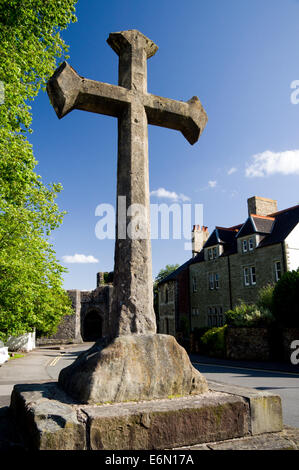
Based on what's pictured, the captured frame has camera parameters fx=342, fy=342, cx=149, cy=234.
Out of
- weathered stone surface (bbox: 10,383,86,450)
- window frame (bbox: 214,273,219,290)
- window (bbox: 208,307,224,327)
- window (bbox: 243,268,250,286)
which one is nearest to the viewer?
weathered stone surface (bbox: 10,383,86,450)

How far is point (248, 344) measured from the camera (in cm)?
1789

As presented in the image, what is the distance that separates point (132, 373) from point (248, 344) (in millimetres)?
16644

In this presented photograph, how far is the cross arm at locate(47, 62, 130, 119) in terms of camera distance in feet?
11.4

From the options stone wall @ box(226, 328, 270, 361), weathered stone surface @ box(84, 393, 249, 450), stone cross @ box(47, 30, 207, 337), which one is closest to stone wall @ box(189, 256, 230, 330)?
stone wall @ box(226, 328, 270, 361)

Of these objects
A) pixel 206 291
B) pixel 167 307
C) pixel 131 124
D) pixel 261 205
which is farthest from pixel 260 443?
pixel 167 307

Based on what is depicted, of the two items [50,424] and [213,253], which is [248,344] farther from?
[50,424]

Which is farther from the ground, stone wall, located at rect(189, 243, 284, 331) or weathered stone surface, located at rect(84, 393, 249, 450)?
stone wall, located at rect(189, 243, 284, 331)

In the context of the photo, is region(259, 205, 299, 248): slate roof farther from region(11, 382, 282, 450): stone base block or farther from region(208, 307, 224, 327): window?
region(11, 382, 282, 450): stone base block

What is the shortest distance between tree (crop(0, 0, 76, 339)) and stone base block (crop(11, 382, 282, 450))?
270 inches

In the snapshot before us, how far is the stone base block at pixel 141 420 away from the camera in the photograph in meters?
2.20

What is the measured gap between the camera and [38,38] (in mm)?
9445

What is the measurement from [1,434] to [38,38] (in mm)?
9925

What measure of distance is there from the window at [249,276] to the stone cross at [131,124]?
75.1 ft
